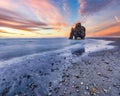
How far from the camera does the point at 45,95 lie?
7.36 metres

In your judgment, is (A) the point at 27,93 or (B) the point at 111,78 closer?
(A) the point at 27,93

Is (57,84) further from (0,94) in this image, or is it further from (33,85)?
(0,94)

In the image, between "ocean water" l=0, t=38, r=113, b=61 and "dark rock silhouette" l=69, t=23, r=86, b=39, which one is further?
"dark rock silhouette" l=69, t=23, r=86, b=39

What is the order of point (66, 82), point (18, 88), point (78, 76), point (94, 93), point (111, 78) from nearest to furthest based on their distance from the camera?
point (94, 93), point (18, 88), point (66, 82), point (111, 78), point (78, 76)

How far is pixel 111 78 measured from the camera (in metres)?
9.73

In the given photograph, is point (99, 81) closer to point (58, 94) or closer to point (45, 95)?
point (58, 94)

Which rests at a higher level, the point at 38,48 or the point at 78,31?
the point at 78,31

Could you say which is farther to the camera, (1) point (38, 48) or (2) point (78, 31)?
(2) point (78, 31)

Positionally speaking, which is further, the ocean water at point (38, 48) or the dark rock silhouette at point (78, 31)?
the dark rock silhouette at point (78, 31)

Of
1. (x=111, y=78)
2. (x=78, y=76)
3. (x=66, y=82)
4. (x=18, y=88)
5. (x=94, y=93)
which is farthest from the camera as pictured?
(x=78, y=76)

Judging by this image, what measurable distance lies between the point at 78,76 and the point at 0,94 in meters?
6.17

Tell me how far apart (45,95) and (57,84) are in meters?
1.69

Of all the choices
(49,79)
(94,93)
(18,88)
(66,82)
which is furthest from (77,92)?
(18,88)

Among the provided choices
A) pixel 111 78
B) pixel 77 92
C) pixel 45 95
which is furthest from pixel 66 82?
pixel 111 78
